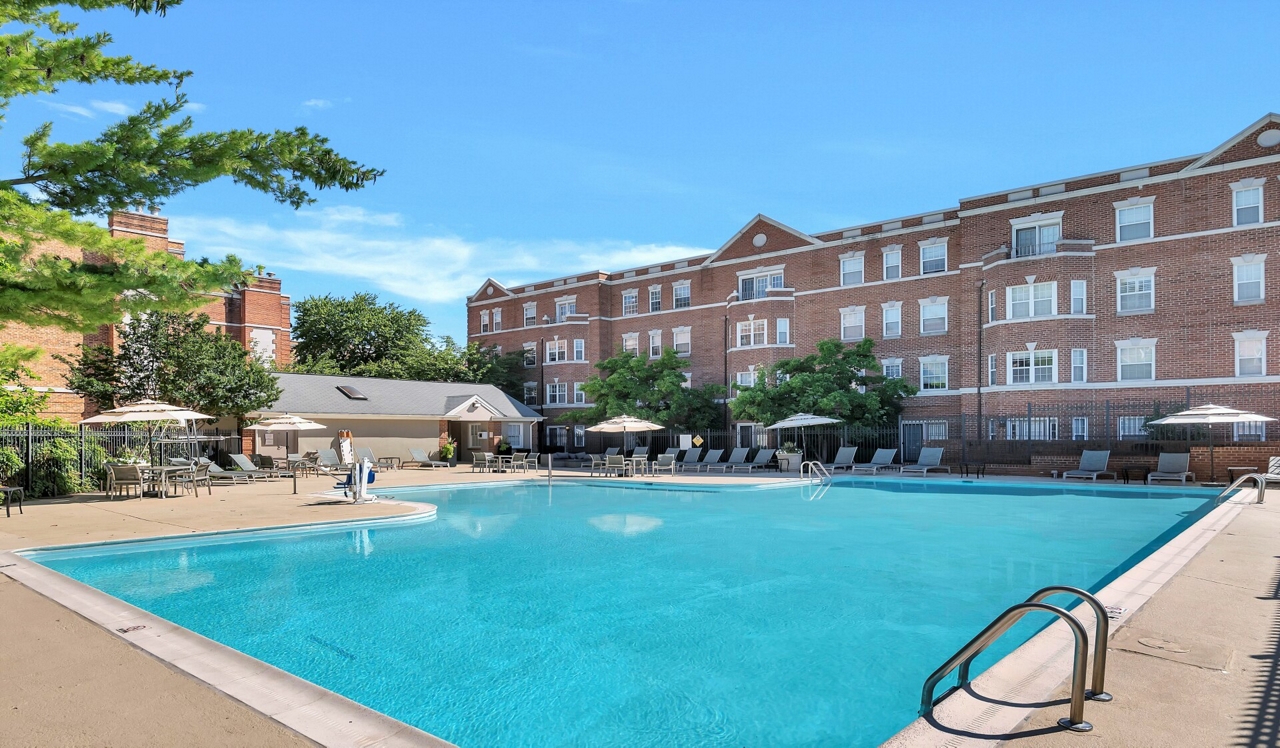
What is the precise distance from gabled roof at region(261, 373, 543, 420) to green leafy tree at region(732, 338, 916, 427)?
1352cm

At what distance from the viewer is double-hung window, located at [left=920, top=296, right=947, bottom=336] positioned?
35.4m

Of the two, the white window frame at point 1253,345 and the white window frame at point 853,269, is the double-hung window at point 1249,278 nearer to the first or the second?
the white window frame at point 1253,345

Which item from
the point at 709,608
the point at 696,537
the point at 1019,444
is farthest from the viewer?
the point at 1019,444

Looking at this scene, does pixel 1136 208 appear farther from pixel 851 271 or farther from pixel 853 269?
pixel 851 271

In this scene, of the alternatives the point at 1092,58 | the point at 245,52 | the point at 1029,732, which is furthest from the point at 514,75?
the point at 1029,732

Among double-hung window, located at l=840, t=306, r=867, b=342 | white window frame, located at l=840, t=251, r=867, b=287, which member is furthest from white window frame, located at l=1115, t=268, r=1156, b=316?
white window frame, located at l=840, t=251, r=867, b=287

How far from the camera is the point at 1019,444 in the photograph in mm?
27562

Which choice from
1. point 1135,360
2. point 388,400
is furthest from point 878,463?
point 388,400

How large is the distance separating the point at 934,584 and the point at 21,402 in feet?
77.5

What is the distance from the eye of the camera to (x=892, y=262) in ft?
122

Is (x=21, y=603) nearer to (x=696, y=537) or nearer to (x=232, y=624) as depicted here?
(x=232, y=624)

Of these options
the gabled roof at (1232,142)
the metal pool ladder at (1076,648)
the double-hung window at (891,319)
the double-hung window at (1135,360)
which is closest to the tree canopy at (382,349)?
the double-hung window at (891,319)

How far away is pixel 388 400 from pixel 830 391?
2107cm

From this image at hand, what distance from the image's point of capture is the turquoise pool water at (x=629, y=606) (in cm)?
589
